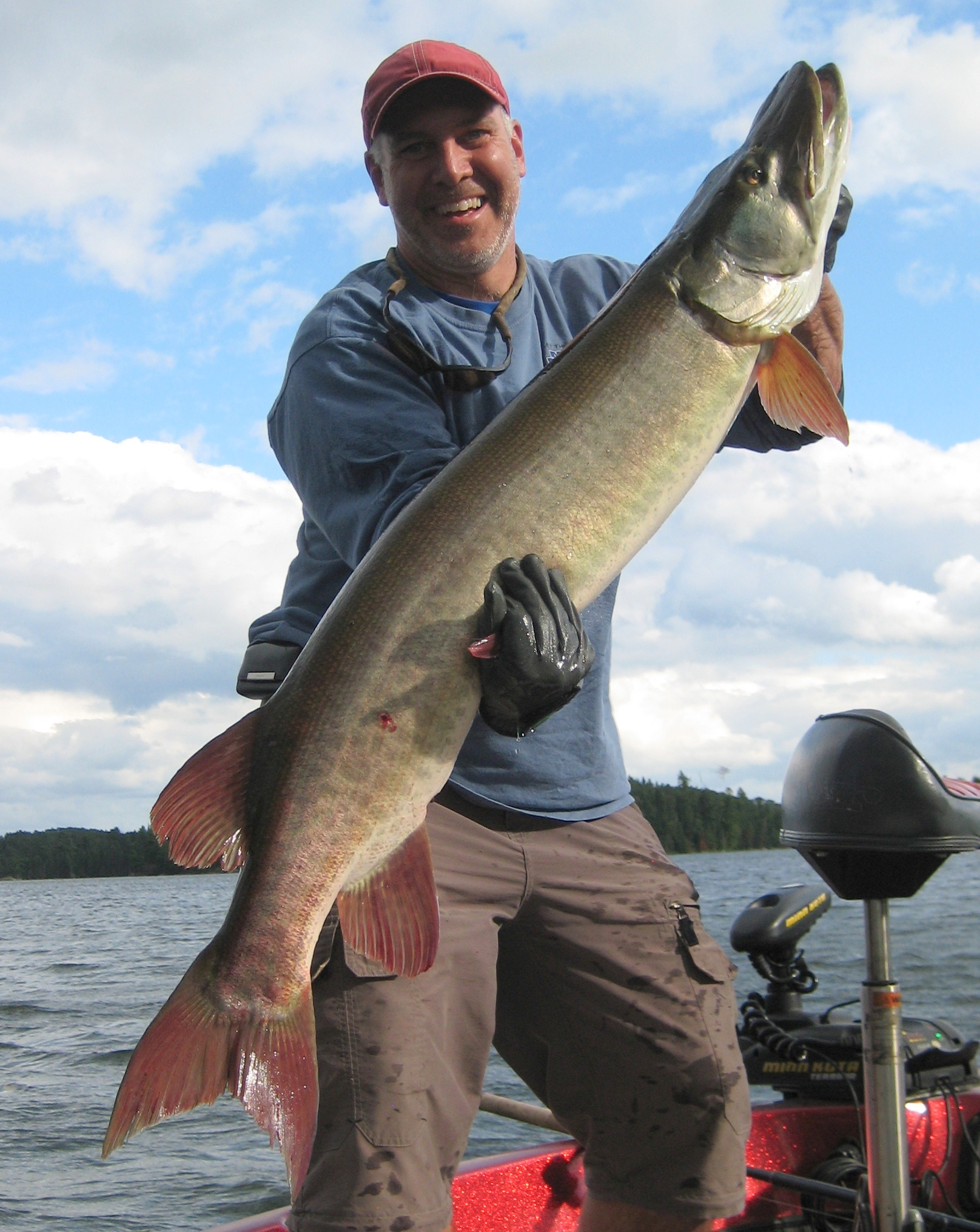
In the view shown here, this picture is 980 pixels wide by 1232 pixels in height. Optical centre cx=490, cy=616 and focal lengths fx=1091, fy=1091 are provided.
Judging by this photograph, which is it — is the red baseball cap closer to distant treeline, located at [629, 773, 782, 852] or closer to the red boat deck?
the red boat deck

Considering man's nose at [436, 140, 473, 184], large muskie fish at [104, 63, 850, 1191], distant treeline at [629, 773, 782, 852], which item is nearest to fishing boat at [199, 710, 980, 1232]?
large muskie fish at [104, 63, 850, 1191]

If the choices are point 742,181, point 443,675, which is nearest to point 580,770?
point 443,675

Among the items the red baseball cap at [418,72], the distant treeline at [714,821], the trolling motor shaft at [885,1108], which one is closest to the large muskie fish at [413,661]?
the red baseball cap at [418,72]

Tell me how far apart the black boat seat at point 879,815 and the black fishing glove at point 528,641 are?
1321 mm

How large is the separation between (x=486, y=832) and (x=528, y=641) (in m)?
0.74

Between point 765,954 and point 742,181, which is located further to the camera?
point 765,954

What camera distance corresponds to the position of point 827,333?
2.95m

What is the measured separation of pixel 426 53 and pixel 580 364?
128 centimetres

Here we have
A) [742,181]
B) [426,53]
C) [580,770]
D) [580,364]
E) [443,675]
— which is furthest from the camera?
[426,53]

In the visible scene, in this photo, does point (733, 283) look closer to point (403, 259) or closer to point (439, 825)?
point (403, 259)

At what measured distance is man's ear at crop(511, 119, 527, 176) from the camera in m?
3.35

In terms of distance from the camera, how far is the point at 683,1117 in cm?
264

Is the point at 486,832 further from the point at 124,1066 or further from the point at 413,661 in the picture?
the point at 124,1066

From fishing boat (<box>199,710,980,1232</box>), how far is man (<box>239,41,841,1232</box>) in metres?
0.48
